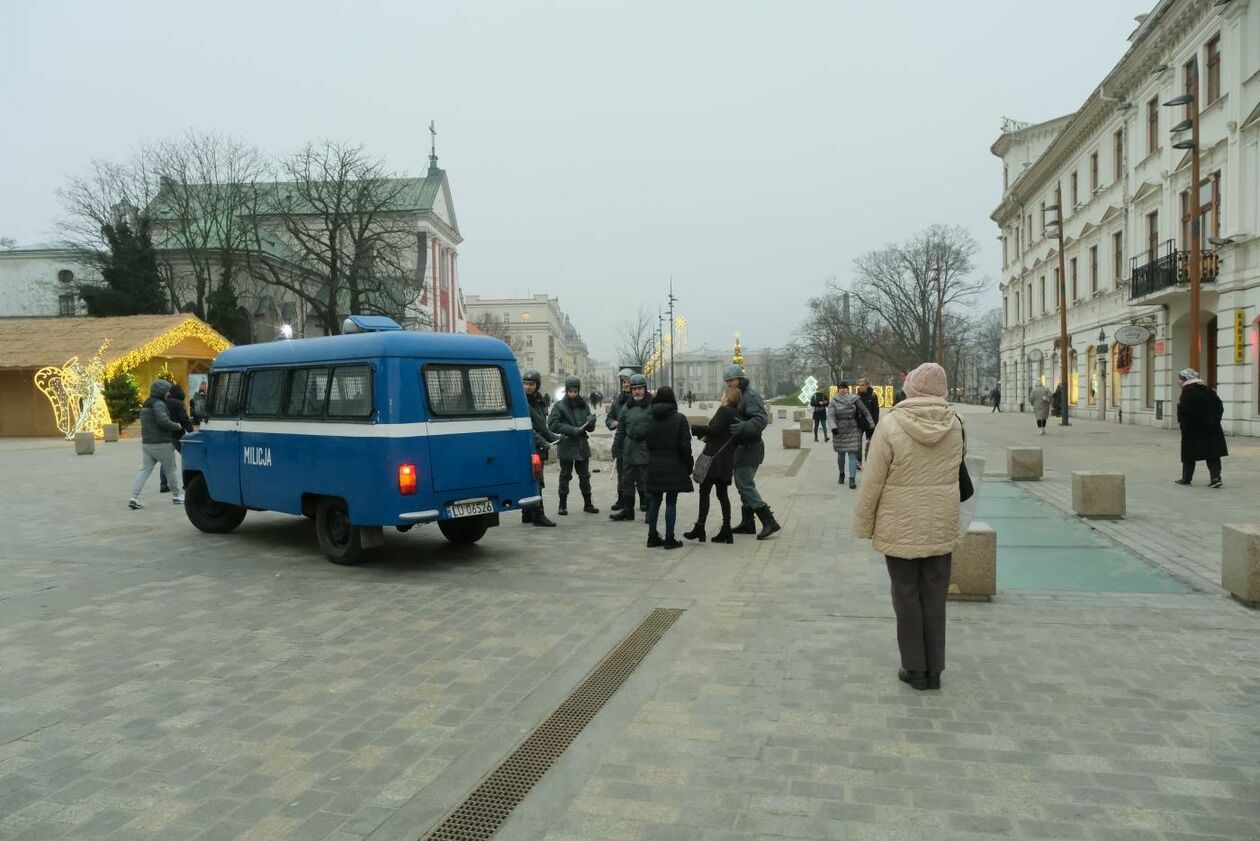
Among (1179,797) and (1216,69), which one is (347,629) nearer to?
(1179,797)

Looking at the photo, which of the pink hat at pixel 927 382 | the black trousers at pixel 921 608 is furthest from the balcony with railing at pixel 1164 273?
the black trousers at pixel 921 608

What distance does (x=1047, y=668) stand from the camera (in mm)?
4973

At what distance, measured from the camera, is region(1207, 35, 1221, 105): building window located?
2438 cm

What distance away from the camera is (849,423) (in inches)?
563

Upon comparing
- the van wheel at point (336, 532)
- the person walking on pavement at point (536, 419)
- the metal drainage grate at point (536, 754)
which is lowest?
the metal drainage grate at point (536, 754)

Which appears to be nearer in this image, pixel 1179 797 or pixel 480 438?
pixel 1179 797

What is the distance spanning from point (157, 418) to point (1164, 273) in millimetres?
28280

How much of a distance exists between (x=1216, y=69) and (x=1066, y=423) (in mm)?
12589

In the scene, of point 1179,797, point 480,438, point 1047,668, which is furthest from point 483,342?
point 1179,797

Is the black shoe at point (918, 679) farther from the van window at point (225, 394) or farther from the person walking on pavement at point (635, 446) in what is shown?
the van window at point (225, 394)

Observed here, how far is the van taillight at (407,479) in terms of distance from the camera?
780 centimetres

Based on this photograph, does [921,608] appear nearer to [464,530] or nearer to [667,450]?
[667,450]

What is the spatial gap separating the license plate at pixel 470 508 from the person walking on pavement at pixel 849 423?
7266mm

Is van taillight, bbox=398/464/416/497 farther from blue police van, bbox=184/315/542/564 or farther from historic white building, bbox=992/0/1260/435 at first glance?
historic white building, bbox=992/0/1260/435
